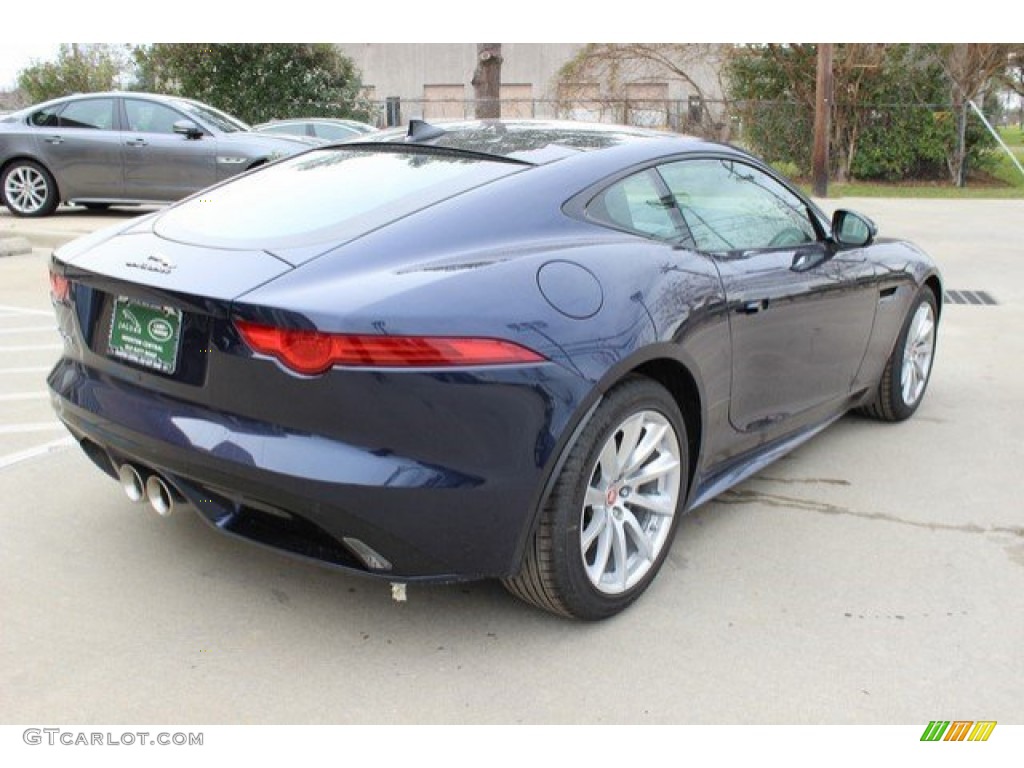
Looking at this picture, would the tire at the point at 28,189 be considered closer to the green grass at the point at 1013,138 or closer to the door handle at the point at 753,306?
the door handle at the point at 753,306

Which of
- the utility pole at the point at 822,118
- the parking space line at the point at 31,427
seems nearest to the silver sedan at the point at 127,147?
the parking space line at the point at 31,427

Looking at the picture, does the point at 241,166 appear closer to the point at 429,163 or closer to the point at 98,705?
the point at 429,163

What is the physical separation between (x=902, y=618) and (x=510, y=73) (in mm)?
42653

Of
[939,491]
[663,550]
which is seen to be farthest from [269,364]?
[939,491]

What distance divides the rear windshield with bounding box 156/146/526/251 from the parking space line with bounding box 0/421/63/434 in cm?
177

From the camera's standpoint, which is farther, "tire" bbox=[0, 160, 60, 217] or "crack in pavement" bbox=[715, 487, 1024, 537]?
"tire" bbox=[0, 160, 60, 217]

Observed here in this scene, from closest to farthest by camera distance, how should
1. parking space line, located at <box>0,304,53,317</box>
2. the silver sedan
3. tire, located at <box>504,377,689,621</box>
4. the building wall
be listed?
tire, located at <box>504,377,689,621</box>, parking space line, located at <box>0,304,53,317</box>, the silver sedan, the building wall

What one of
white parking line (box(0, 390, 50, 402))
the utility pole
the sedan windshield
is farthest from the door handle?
the utility pole

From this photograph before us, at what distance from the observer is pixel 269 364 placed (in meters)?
2.46

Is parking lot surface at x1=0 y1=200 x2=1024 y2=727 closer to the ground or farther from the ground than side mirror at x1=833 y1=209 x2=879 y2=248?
closer to the ground

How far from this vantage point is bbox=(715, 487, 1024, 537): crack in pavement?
3.72m

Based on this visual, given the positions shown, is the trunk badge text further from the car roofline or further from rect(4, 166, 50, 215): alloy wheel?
rect(4, 166, 50, 215): alloy wheel

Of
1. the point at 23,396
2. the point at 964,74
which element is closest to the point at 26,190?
the point at 23,396

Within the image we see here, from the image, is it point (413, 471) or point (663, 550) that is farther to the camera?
point (663, 550)
